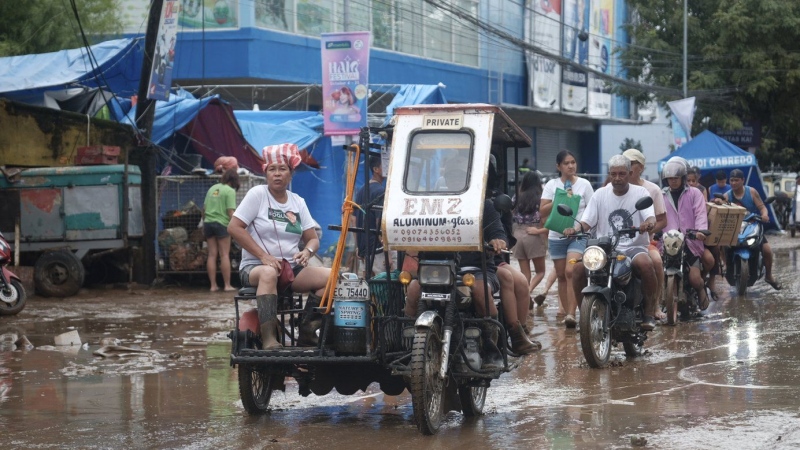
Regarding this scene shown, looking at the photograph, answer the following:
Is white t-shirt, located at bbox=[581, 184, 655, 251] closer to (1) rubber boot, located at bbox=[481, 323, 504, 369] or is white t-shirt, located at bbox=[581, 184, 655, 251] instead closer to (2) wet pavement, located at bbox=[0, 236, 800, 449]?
(2) wet pavement, located at bbox=[0, 236, 800, 449]

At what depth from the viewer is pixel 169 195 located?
18.5m

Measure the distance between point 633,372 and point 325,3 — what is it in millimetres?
22480

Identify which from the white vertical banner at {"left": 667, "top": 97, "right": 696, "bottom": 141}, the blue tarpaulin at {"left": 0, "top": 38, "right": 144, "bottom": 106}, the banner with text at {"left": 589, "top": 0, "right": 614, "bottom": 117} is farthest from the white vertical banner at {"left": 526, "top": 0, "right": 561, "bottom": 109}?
the blue tarpaulin at {"left": 0, "top": 38, "right": 144, "bottom": 106}

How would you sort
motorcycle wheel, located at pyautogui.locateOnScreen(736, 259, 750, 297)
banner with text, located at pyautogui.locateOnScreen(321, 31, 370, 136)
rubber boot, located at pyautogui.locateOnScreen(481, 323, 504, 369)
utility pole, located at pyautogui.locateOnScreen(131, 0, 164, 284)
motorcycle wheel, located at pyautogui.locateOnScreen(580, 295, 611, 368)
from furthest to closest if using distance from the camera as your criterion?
banner with text, located at pyautogui.locateOnScreen(321, 31, 370, 136) → utility pole, located at pyautogui.locateOnScreen(131, 0, 164, 284) → motorcycle wheel, located at pyautogui.locateOnScreen(736, 259, 750, 297) → motorcycle wheel, located at pyautogui.locateOnScreen(580, 295, 611, 368) → rubber boot, located at pyautogui.locateOnScreen(481, 323, 504, 369)

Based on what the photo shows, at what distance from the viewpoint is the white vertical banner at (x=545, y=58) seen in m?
39.3

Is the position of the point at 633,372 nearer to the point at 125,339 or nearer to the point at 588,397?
the point at 588,397

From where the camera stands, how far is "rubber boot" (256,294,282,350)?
288 inches

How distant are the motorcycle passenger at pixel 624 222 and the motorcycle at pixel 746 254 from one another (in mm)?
5974

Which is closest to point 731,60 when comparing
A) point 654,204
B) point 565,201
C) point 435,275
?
point 565,201

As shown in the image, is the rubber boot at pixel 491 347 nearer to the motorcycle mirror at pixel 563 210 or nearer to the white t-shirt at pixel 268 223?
the white t-shirt at pixel 268 223

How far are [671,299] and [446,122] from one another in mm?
6179

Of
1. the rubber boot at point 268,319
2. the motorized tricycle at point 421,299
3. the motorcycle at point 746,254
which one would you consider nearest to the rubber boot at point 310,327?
the motorized tricycle at point 421,299

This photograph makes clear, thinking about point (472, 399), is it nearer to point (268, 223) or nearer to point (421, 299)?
point (421, 299)

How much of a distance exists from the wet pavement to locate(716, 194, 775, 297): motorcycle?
10.4 feet
